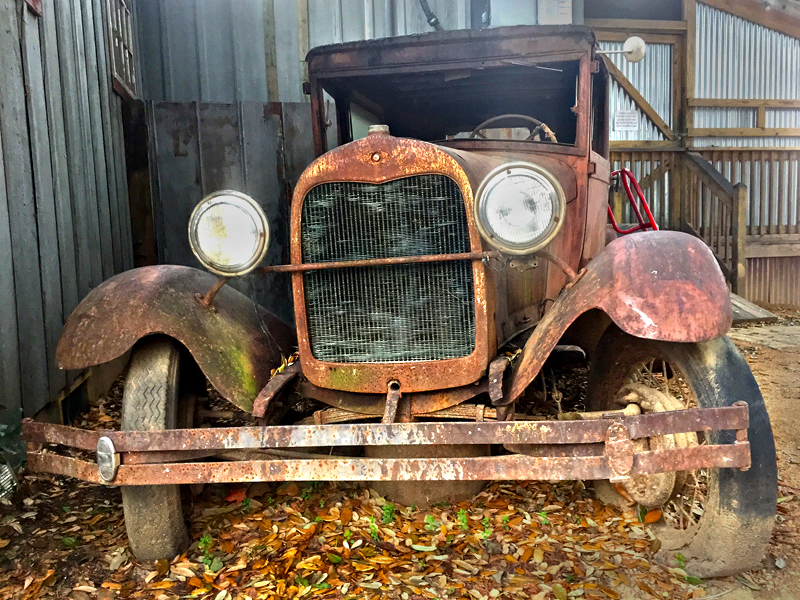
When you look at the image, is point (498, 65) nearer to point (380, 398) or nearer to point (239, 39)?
point (380, 398)

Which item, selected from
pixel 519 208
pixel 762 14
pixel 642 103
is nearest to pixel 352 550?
pixel 519 208

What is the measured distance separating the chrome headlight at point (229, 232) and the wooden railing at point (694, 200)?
20.8 feet

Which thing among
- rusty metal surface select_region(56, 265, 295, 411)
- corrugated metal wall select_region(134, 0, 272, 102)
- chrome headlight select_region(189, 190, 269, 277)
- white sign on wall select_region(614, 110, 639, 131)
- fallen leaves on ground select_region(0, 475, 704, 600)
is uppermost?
corrugated metal wall select_region(134, 0, 272, 102)

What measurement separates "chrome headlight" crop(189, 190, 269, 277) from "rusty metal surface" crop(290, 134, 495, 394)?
0.16 m

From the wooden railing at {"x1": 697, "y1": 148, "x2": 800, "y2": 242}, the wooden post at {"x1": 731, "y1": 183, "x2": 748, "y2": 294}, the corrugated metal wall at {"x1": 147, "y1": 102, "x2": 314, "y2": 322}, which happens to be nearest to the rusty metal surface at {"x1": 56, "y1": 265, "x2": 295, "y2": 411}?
the corrugated metal wall at {"x1": 147, "y1": 102, "x2": 314, "y2": 322}

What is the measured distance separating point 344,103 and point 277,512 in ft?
6.79

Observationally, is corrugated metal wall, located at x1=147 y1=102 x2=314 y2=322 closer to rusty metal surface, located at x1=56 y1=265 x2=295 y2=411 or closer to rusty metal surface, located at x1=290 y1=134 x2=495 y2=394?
rusty metal surface, located at x1=56 y1=265 x2=295 y2=411

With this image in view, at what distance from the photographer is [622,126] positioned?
848 centimetres

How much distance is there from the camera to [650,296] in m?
1.82

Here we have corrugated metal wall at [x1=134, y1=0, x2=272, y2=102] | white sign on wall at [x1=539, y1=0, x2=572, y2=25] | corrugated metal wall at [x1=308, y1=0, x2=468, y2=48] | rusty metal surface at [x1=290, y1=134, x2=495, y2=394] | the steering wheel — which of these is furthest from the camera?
white sign on wall at [x1=539, y1=0, x2=572, y2=25]

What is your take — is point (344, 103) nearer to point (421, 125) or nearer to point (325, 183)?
point (421, 125)

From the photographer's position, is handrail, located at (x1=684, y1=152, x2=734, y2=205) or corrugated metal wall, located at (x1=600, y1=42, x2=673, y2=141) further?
corrugated metal wall, located at (x1=600, y1=42, x2=673, y2=141)

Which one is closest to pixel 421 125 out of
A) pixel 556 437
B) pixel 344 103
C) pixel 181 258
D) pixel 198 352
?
pixel 344 103

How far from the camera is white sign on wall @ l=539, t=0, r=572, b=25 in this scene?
673 centimetres
